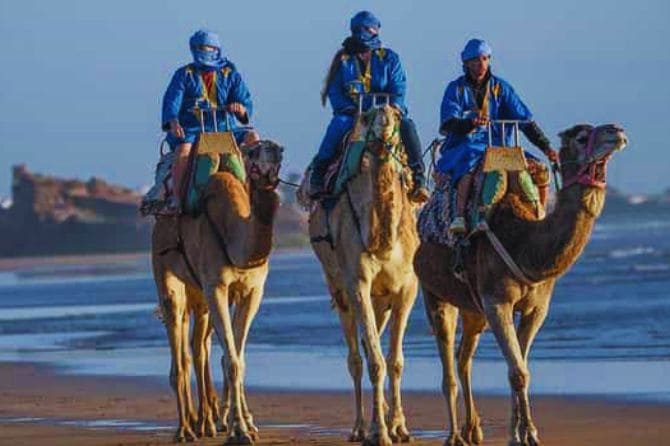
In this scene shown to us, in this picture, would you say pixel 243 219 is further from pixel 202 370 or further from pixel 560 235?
pixel 560 235

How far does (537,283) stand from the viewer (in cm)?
1650

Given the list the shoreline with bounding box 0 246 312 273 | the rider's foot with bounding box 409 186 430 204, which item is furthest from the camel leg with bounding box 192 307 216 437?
the shoreline with bounding box 0 246 312 273

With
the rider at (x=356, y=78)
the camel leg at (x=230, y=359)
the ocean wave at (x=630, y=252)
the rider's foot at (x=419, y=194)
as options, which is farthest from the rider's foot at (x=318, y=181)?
the ocean wave at (x=630, y=252)

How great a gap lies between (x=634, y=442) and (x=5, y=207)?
98011 mm

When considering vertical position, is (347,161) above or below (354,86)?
below

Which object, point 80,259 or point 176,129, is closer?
point 176,129

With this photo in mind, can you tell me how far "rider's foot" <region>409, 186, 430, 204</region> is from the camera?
1817cm

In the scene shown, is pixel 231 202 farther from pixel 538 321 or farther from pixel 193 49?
pixel 538 321

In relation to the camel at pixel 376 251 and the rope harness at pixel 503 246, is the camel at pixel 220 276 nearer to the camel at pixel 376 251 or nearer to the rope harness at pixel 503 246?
the camel at pixel 376 251

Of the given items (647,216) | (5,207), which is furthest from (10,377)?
(647,216)

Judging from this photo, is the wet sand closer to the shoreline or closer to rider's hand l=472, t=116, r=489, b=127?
rider's hand l=472, t=116, r=489, b=127

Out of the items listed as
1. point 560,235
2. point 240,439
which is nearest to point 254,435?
point 240,439

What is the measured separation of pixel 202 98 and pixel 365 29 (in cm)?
194

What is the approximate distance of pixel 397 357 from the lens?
18266 mm
